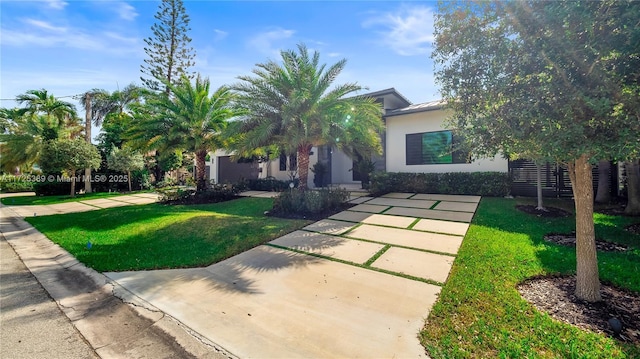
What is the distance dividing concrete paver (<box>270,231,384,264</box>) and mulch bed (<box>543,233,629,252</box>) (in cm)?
342

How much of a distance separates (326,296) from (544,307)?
237cm

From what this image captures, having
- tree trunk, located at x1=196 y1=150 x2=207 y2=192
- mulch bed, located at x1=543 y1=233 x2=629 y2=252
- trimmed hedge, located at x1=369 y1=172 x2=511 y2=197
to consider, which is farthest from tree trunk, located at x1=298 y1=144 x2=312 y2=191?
mulch bed, located at x1=543 y1=233 x2=629 y2=252

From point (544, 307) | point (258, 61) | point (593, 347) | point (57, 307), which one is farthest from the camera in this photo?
point (258, 61)

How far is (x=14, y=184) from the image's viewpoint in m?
22.3

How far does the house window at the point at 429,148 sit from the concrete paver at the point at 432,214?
4.68 meters

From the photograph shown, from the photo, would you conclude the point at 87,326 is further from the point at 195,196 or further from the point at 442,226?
the point at 195,196

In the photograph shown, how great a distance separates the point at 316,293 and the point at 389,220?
13.8ft

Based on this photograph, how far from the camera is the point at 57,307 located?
118 inches

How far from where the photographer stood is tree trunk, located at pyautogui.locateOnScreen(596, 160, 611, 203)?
27.6 feet

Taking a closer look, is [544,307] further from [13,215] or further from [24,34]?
[13,215]

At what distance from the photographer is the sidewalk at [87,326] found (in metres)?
2.21

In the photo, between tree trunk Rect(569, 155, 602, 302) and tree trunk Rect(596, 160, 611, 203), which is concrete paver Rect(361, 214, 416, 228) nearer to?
tree trunk Rect(569, 155, 602, 302)

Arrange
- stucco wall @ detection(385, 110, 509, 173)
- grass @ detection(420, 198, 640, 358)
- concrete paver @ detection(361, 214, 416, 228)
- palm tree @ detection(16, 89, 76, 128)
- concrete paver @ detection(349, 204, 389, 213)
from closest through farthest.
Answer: grass @ detection(420, 198, 640, 358) < concrete paver @ detection(361, 214, 416, 228) < concrete paver @ detection(349, 204, 389, 213) < stucco wall @ detection(385, 110, 509, 173) < palm tree @ detection(16, 89, 76, 128)

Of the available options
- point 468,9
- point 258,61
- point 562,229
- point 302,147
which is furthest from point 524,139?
point 258,61
